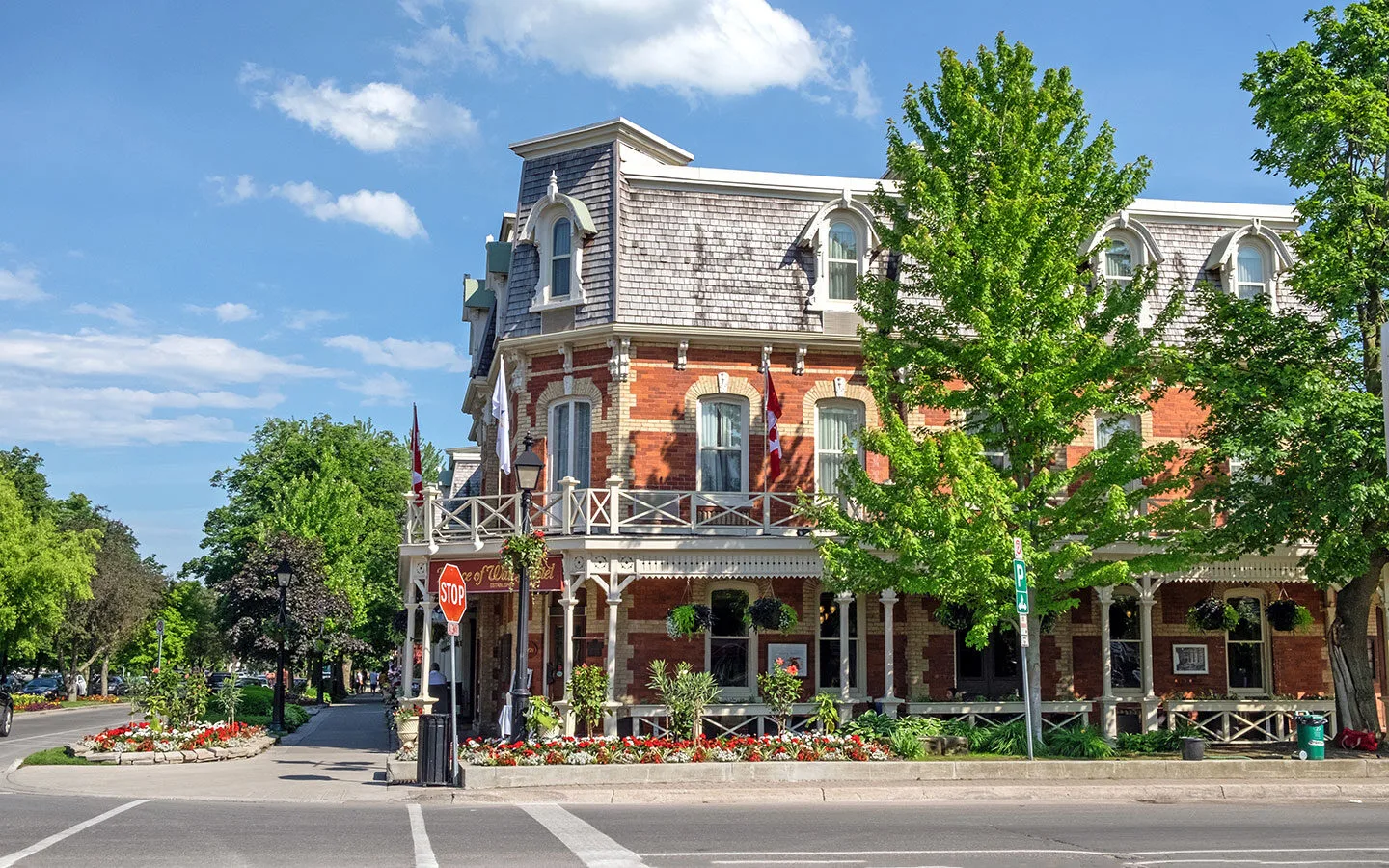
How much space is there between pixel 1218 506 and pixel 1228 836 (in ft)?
30.7

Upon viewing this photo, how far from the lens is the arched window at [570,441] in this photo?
941 inches

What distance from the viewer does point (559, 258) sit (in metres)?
24.4

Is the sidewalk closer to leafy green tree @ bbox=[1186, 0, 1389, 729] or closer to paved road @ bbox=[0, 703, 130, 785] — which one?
paved road @ bbox=[0, 703, 130, 785]

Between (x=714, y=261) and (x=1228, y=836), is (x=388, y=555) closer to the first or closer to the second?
(x=714, y=261)

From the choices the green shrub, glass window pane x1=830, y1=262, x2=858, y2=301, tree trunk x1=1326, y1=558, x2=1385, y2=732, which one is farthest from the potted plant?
tree trunk x1=1326, y1=558, x2=1385, y2=732

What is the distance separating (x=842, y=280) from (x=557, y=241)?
5740mm

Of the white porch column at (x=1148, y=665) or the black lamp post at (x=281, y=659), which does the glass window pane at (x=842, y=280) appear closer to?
the white porch column at (x=1148, y=665)

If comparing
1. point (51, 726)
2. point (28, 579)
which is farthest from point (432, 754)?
point (28, 579)

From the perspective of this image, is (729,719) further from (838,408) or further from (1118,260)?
(1118,260)

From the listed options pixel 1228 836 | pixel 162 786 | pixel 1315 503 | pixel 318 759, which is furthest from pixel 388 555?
pixel 1228 836

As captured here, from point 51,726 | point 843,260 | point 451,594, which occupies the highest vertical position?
point 843,260

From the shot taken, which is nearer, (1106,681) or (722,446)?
(1106,681)

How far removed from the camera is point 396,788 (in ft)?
56.0

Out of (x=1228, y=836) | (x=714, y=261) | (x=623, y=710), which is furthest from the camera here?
(x=714, y=261)
